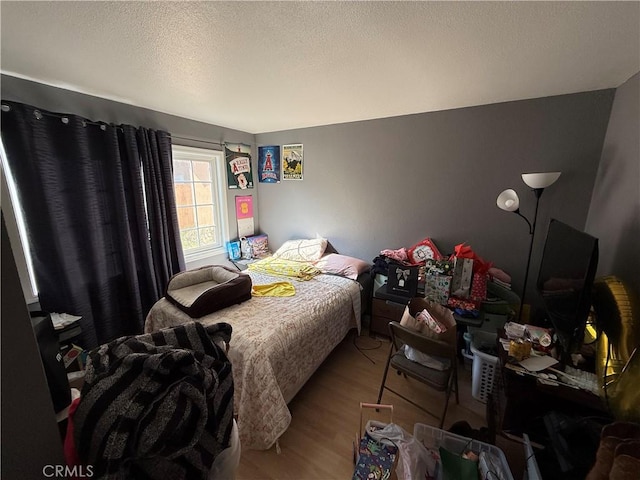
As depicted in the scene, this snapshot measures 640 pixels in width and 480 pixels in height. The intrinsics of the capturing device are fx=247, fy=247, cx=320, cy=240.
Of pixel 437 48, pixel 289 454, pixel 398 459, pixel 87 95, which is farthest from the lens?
pixel 87 95

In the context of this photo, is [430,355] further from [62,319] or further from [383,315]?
[62,319]

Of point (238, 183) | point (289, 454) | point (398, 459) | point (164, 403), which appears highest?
point (238, 183)

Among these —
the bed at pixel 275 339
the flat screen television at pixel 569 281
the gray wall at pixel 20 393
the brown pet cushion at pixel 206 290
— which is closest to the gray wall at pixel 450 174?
→ the flat screen television at pixel 569 281

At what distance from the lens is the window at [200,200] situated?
9.35 feet

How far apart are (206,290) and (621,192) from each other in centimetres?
283

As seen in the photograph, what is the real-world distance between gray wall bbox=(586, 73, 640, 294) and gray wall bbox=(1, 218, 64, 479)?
2269mm

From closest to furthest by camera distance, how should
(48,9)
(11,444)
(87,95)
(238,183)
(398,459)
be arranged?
(11,444), (48,9), (398,459), (87,95), (238,183)

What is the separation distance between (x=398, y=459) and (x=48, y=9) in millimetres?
2514

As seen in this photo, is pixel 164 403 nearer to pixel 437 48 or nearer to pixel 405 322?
pixel 405 322

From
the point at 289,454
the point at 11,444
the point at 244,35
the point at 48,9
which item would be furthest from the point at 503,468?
the point at 48,9

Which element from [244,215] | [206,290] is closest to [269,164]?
[244,215]

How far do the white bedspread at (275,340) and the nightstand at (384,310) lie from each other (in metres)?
0.20

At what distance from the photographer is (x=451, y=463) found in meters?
1.12

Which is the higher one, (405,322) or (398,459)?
(405,322)
